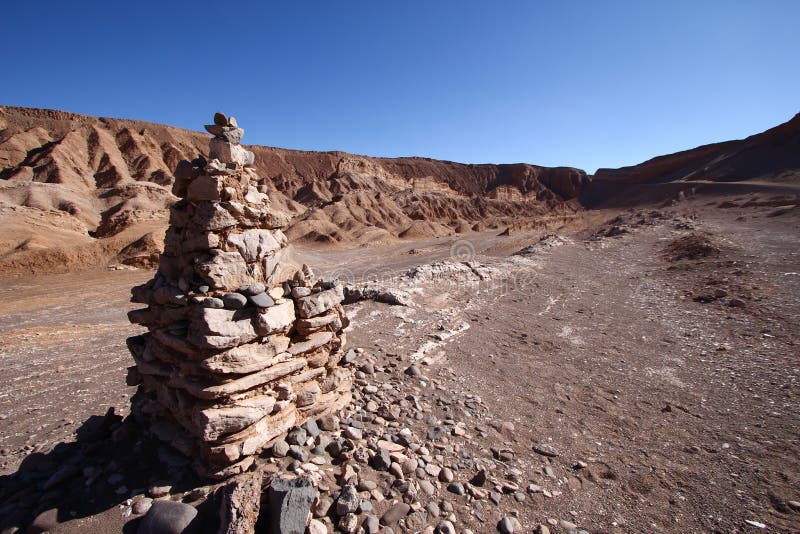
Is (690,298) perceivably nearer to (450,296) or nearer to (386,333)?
(450,296)

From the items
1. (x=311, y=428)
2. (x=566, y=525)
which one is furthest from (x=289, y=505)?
(x=566, y=525)

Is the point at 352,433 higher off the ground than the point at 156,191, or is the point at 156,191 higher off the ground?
the point at 156,191

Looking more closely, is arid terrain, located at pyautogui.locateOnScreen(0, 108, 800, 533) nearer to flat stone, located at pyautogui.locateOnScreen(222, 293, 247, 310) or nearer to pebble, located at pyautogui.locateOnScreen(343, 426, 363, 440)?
pebble, located at pyautogui.locateOnScreen(343, 426, 363, 440)

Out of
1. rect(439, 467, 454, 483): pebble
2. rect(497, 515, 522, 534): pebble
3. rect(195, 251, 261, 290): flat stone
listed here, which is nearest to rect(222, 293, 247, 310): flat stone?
rect(195, 251, 261, 290): flat stone

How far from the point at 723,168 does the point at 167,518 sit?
2477 inches

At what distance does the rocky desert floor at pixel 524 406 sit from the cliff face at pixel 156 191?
12360 millimetres

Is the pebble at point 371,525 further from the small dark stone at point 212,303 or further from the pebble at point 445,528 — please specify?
the small dark stone at point 212,303

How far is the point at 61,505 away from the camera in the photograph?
306 centimetres

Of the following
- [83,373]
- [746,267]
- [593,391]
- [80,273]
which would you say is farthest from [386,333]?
[80,273]

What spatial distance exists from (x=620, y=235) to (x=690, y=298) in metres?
14.5

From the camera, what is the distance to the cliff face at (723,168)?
38.7 meters

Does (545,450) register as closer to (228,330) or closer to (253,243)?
(228,330)

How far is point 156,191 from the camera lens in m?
34.7

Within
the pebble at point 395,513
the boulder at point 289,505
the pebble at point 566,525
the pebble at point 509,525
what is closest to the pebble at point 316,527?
the boulder at point 289,505
